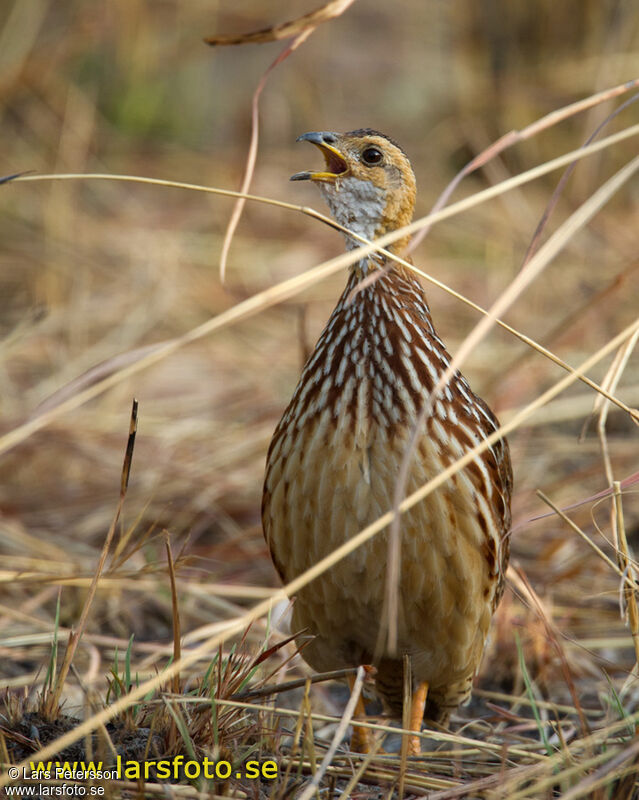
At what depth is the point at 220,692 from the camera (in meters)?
2.48

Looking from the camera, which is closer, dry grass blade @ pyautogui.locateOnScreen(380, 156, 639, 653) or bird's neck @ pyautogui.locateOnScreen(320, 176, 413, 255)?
dry grass blade @ pyautogui.locateOnScreen(380, 156, 639, 653)

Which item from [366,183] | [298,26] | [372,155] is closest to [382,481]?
[366,183]

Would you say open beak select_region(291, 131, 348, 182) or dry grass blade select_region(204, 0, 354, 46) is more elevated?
dry grass blade select_region(204, 0, 354, 46)

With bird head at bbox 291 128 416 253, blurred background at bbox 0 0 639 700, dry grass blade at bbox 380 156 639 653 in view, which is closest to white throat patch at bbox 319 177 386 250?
bird head at bbox 291 128 416 253

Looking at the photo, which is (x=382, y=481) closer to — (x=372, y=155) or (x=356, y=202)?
(x=356, y=202)

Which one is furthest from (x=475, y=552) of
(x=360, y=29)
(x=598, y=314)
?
(x=360, y=29)

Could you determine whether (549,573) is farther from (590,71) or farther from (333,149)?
(590,71)

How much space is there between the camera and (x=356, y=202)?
→ 10.4 ft

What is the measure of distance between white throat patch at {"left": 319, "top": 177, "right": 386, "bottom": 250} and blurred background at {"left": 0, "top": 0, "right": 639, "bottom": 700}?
784 mm

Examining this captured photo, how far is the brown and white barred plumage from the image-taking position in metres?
2.81

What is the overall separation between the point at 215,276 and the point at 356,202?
12.5 ft

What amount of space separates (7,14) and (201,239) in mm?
1896

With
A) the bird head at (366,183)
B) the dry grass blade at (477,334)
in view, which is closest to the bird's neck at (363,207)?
the bird head at (366,183)

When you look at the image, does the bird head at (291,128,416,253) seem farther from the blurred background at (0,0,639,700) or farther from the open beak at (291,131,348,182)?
the blurred background at (0,0,639,700)
